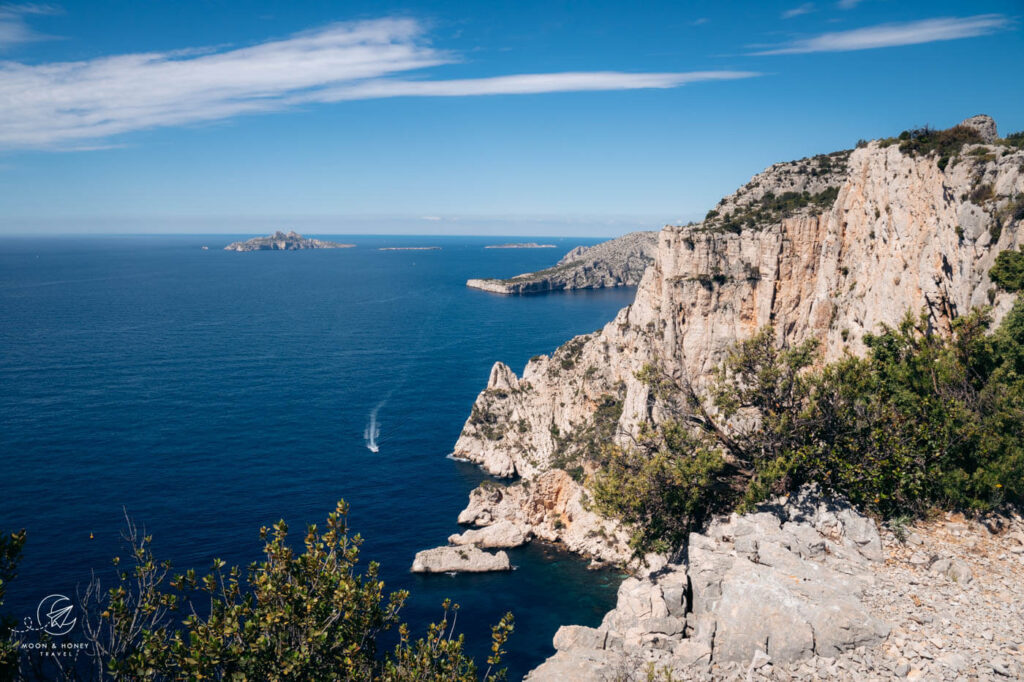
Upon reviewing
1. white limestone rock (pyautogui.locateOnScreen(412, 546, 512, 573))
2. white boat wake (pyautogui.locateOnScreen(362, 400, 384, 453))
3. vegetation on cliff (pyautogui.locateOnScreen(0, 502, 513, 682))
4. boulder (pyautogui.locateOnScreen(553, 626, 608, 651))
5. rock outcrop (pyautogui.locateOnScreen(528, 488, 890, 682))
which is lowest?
white limestone rock (pyautogui.locateOnScreen(412, 546, 512, 573))

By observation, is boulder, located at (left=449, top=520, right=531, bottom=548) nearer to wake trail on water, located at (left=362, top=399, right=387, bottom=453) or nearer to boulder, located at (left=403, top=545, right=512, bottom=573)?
boulder, located at (left=403, top=545, right=512, bottom=573)

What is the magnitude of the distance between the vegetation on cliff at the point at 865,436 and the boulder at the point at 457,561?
2619cm

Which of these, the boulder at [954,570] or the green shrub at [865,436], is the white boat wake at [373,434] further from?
the boulder at [954,570]

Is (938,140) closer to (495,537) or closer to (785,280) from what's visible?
(785,280)

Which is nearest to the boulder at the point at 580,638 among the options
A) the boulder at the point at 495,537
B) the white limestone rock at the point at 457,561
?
the white limestone rock at the point at 457,561

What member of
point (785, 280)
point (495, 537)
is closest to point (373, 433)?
point (495, 537)

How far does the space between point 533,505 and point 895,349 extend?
137 ft

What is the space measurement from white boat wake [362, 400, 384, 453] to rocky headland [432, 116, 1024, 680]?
23.6 meters

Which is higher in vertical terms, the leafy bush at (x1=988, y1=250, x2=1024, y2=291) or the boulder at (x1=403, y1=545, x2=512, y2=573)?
the leafy bush at (x1=988, y1=250, x2=1024, y2=291)

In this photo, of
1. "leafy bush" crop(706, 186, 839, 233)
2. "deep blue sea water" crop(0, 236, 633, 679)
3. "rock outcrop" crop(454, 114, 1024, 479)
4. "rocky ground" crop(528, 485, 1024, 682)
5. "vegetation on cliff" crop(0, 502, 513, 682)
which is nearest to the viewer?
"vegetation on cliff" crop(0, 502, 513, 682)

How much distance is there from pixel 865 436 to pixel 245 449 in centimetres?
7566

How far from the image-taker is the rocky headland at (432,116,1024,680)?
2138cm

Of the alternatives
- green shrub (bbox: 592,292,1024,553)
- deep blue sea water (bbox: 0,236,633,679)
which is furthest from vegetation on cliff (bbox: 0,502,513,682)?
deep blue sea water (bbox: 0,236,633,679)

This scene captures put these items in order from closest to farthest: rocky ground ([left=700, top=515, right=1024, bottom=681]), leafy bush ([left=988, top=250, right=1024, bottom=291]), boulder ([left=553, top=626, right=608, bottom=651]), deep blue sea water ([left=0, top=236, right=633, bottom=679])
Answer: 1. rocky ground ([left=700, top=515, right=1024, bottom=681])
2. leafy bush ([left=988, top=250, right=1024, bottom=291])
3. boulder ([left=553, top=626, right=608, bottom=651])
4. deep blue sea water ([left=0, top=236, right=633, bottom=679])
